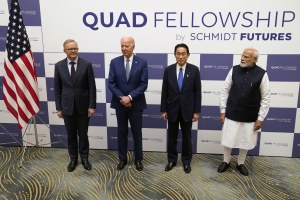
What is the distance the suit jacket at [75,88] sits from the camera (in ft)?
10.3

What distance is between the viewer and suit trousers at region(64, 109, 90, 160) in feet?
10.8

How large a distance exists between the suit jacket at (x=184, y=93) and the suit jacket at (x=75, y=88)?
2.66 feet

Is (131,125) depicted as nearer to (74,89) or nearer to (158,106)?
(158,106)

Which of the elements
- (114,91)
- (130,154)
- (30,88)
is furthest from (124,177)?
(30,88)

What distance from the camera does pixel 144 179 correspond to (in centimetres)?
327

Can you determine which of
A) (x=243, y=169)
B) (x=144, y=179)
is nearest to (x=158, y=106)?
(x=144, y=179)

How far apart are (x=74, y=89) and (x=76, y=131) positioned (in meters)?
0.54

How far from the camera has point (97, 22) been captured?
3580 mm

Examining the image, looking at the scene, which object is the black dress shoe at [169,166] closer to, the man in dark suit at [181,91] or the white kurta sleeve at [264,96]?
the man in dark suit at [181,91]

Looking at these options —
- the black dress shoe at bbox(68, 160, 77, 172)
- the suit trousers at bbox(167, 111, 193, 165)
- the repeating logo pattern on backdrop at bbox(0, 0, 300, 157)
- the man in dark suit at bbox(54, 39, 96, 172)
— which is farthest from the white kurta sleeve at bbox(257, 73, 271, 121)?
the black dress shoe at bbox(68, 160, 77, 172)

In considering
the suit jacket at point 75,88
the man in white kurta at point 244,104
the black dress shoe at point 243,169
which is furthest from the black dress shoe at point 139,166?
the black dress shoe at point 243,169

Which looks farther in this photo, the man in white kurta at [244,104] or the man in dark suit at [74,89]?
the man in dark suit at [74,89]

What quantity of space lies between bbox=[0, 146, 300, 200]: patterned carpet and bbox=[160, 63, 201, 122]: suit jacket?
0.70 meters

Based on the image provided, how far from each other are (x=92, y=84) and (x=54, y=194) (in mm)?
1185
